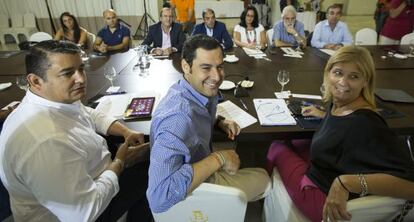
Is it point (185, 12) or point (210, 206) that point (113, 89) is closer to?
point (210, 206)

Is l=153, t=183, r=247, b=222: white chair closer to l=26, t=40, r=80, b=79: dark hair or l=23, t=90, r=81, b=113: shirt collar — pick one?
l=23, t=90, r=81, b=113: shirt collar

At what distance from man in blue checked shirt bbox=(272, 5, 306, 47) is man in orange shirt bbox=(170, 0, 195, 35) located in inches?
71.8

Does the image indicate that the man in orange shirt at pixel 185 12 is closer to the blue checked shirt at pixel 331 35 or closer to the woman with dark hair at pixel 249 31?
the woman with dark hair at pixel 249 31

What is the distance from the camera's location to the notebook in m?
1.70

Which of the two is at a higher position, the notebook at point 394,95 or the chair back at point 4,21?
the chair back at point 4,21

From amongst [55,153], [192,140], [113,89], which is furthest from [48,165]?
[113,89]

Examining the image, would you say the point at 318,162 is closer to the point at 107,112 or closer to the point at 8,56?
the point at 107,112

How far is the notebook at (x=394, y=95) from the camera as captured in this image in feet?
5.58

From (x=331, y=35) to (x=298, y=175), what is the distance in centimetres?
283

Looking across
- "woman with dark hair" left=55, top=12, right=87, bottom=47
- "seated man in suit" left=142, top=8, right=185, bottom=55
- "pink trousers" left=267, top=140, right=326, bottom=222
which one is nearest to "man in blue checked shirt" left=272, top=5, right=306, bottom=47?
"seated man in suit" left=142, top=8, right=185, bottom=55

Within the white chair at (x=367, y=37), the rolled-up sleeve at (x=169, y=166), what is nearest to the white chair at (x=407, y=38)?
the white chair at (x=367, y=37)

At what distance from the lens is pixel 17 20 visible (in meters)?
6.15

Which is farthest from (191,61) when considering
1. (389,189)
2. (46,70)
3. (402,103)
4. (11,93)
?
(11,93)

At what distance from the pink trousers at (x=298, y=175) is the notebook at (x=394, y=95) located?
2.19ft
